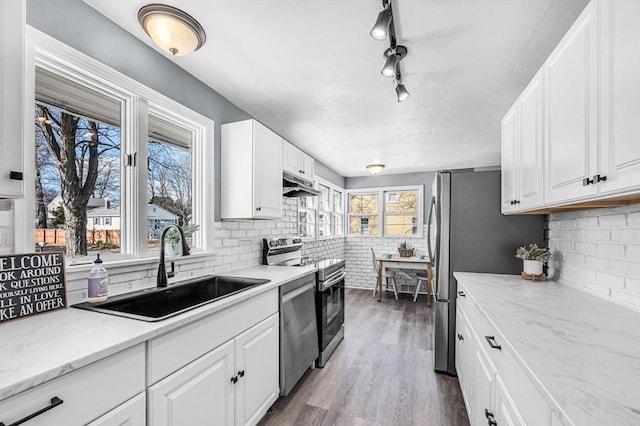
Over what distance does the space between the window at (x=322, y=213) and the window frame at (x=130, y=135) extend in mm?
1935

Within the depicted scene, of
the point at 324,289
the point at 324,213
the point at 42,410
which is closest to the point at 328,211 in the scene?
the point at 324,213

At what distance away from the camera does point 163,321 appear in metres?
1.18

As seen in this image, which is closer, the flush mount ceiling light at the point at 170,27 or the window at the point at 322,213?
the flush mount ceiling light at the point at 170,27

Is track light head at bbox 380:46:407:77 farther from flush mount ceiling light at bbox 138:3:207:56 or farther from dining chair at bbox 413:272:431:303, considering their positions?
dining chair at bbox 413:272:431:303

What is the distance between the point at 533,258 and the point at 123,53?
3090 mm

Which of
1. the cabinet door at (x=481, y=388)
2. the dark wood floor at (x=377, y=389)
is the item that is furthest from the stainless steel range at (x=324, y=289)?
the cabinet door at (x=481, y=388)

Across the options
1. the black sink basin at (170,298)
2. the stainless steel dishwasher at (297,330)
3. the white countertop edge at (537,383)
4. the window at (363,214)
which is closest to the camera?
the white countertop edge at (537,383)

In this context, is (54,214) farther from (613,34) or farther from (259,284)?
(613,34)

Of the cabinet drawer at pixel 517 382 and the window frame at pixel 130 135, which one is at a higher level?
the window frame at pixel 130 135

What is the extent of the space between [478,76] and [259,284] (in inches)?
88.9

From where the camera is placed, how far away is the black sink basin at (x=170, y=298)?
4.58 feet

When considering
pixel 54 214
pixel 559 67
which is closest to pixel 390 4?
pixel 559 67

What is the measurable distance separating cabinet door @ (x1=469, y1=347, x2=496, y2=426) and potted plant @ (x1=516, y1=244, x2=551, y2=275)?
88 centimetres

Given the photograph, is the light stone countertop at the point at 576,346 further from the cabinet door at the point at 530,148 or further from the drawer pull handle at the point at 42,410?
the drawer pull handle at the point at 42,410
